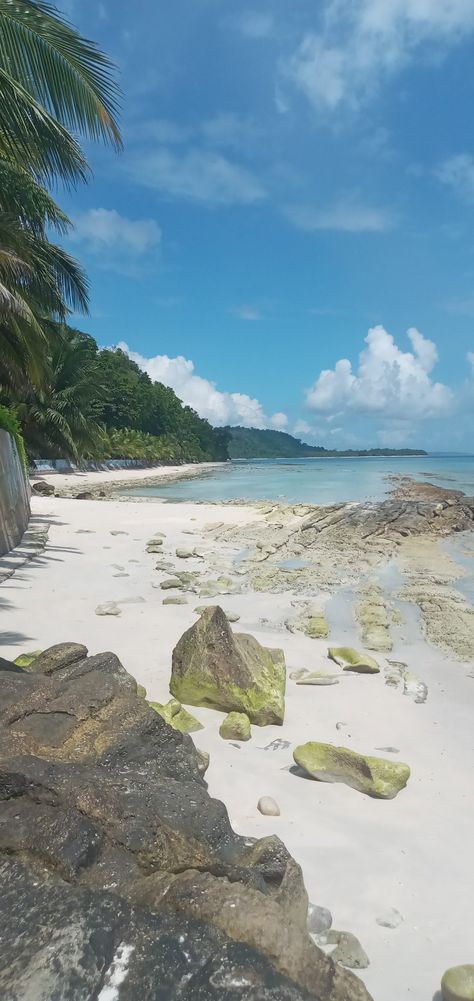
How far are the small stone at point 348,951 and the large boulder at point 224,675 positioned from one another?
1983 millimetres

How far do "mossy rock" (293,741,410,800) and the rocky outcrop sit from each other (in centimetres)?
123

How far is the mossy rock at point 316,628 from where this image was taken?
6.62 meters

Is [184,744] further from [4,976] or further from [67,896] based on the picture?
[4,976]

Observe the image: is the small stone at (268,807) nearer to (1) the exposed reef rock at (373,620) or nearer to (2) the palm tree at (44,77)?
(1) the exposed reef rock at (373,620)

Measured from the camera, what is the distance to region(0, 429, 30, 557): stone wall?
33.0 feet

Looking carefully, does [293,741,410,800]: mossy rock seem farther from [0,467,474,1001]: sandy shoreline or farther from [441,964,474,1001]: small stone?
[441,964,474,1001]: small stone

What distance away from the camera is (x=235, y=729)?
3.98 m

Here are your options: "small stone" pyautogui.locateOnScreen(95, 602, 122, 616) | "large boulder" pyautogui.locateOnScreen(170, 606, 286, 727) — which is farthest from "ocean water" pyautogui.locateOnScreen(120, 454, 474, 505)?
"large boulder" pyautogui.locateOnScreen(170, 606, 286, 727)

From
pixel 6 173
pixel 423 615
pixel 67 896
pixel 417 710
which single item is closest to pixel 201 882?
pixel 67 896

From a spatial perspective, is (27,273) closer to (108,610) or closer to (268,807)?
(108,610)

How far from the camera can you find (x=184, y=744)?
9.21 feet

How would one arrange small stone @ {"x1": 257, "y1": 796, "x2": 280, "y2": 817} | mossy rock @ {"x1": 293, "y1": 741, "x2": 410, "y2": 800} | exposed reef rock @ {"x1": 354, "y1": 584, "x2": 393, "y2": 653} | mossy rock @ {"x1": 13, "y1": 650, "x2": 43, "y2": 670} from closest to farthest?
small stone @ {"x1": 257, "y1": 796, "x2": 280, "y2": 817}
mossy rock @ {"x1": 293, "y1": 741, "x2": 410, "y2": 800}
mossy rock @ {"x1": 13, "y1": 650, "x2": 43, "y2": 670}
exposed reef rock @ {"x1": 354, "y1": 584, "x2": 393, "y2": 653}

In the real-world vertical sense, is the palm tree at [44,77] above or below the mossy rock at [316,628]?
above

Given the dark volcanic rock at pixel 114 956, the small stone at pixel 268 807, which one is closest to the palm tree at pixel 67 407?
the small stone at pixel 268 807
